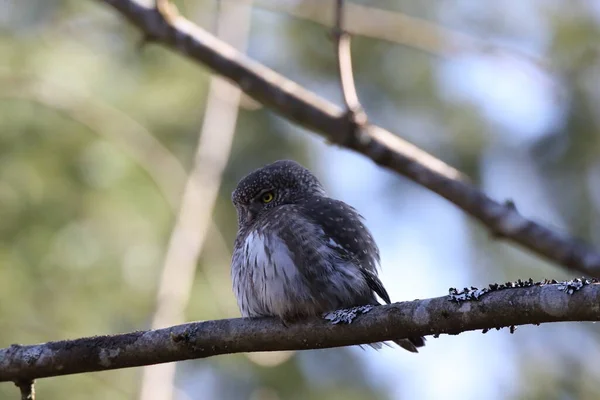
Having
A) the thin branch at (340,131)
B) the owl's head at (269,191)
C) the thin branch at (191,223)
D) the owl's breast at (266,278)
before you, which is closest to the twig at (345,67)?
the thin branch at (340,131)

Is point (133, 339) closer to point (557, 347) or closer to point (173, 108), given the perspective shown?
A: point (173, 108)

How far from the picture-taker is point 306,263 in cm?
402

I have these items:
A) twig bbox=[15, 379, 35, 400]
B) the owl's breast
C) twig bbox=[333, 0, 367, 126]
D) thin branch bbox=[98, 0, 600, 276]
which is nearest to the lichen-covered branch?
twig bbox=[15, 379, 35, 400]

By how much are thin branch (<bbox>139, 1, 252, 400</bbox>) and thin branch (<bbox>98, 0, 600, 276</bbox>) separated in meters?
0.45

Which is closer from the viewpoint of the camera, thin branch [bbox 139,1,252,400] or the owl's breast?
the owl's breast

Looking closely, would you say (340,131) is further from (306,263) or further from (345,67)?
(306,263)

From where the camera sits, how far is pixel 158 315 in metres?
4.88

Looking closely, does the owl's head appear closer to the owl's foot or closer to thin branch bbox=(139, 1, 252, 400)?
thin branch bbox=(139, 1, 252, 400)

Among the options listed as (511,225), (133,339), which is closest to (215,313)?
(511,225)

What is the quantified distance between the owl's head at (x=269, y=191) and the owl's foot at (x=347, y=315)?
1.46 meters

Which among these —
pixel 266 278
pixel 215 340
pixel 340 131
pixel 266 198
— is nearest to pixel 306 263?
pixel 266 278

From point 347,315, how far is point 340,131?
2351 millimetres

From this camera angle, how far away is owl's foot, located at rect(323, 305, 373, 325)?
10.8 ft

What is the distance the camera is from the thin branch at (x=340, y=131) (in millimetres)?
5242
